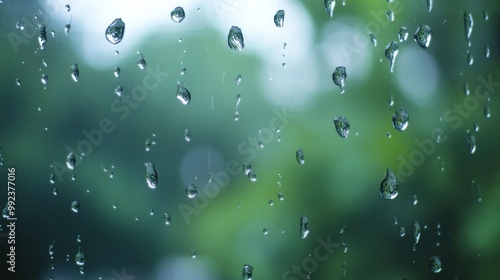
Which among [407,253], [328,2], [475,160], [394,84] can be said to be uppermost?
[328,2]

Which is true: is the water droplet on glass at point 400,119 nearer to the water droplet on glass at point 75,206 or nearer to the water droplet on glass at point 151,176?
the water droplet on glass at point 151,176

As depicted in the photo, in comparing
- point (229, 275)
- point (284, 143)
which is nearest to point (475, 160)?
point (284, 143)

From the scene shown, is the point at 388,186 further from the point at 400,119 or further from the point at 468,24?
the point at 468,24

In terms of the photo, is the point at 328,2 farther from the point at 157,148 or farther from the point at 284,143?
the point at 157,148

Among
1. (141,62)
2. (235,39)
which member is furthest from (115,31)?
(235,39)

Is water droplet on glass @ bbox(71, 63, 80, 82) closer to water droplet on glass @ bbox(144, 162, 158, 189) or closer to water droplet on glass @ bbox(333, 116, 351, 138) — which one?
water droplet on glass @ bbox(144, 162, 158, 189)

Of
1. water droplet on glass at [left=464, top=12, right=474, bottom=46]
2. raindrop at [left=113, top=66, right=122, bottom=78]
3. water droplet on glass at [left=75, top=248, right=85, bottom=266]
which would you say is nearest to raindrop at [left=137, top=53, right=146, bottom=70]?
raindrop at [left=113, top=66, right=122, bottom=78]

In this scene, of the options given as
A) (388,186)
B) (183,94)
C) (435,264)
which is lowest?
(435,264)
